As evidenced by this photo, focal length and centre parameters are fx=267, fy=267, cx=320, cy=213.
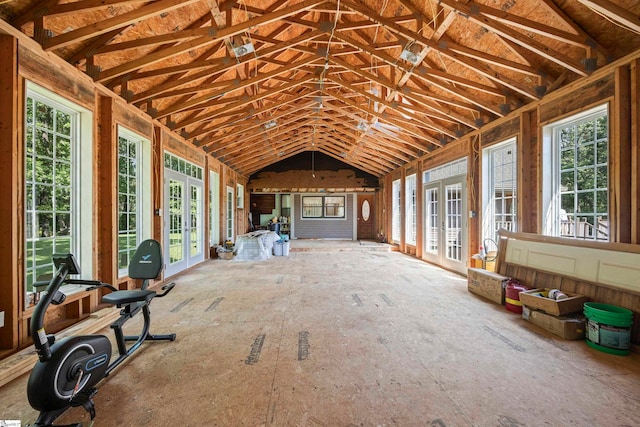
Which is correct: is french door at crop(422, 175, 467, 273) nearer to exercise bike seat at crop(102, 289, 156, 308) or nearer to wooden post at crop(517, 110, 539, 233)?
wooden post at crop(517, 110, 539, 233)

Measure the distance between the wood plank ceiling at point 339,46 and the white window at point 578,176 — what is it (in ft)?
1.89

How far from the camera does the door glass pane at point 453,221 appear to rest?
5727mm

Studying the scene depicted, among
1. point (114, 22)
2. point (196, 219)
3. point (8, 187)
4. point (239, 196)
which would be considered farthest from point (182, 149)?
point (239, 196)

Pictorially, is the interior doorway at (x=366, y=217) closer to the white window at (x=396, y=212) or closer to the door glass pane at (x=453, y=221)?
the white window at (x=396, y=212)

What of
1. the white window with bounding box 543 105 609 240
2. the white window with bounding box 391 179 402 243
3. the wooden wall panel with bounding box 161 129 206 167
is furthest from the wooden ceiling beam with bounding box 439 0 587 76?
the white window with bounding box 391 179 402 243

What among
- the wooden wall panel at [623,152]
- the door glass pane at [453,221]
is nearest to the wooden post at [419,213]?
the door glass pane at [453,221]

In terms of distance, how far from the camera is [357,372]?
6.83ft

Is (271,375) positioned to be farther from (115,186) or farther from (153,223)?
(153,223)

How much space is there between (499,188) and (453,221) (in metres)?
1.38

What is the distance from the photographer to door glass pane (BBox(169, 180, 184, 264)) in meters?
5.36

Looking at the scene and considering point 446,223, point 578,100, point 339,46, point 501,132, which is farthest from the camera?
point 446,223

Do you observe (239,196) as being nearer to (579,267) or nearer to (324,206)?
(324,206)

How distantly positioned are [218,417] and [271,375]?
0.48 meters

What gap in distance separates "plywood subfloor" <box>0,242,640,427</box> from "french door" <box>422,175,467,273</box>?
7.20 ft
